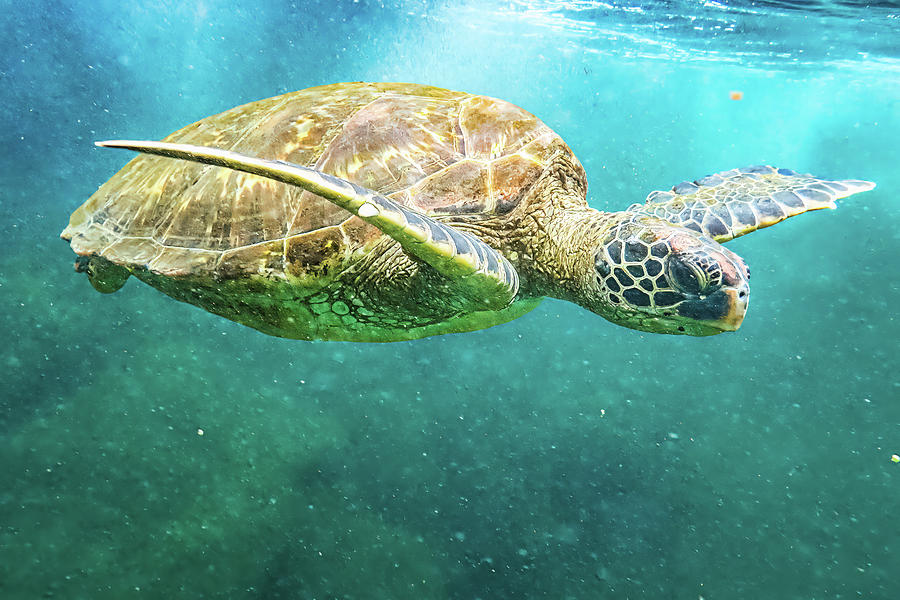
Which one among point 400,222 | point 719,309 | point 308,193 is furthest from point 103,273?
point 719,309

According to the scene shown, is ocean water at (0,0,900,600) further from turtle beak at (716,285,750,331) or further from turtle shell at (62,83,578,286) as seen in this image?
turtle beak at (716,285,750,331)

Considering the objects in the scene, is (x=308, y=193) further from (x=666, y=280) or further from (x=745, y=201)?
(x=745, y=201)

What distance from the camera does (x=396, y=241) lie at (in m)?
1.80

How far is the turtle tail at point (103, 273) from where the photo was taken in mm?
2670

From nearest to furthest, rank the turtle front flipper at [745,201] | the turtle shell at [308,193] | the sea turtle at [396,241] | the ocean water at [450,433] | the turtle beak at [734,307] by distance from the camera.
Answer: the turtle beak at [734,307] < the sea turtle at [396,241] < the turtle shell at [308,193] < the turtle front flipper at [745,201] < the ocean water at [450,433]

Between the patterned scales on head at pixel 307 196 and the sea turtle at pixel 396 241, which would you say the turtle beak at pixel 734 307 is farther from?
the patterned scales on head at pixel 307 196

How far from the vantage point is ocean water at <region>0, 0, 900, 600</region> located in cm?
398

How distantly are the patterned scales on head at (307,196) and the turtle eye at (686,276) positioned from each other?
79cm

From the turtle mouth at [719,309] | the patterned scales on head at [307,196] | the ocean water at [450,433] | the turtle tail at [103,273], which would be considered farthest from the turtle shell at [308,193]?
the ocean water at [450,433]

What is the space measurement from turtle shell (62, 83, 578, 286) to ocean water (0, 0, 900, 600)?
9.10 ft

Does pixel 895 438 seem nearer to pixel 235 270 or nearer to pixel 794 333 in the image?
pixel 794 333

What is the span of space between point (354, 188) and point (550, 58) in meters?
20.2

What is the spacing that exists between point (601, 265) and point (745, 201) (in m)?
1.10

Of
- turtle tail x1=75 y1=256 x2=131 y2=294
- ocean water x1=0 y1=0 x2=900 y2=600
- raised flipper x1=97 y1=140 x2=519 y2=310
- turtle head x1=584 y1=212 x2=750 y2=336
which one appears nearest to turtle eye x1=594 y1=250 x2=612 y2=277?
turtle head x1=584 y1=212 x2=750 y2=336
